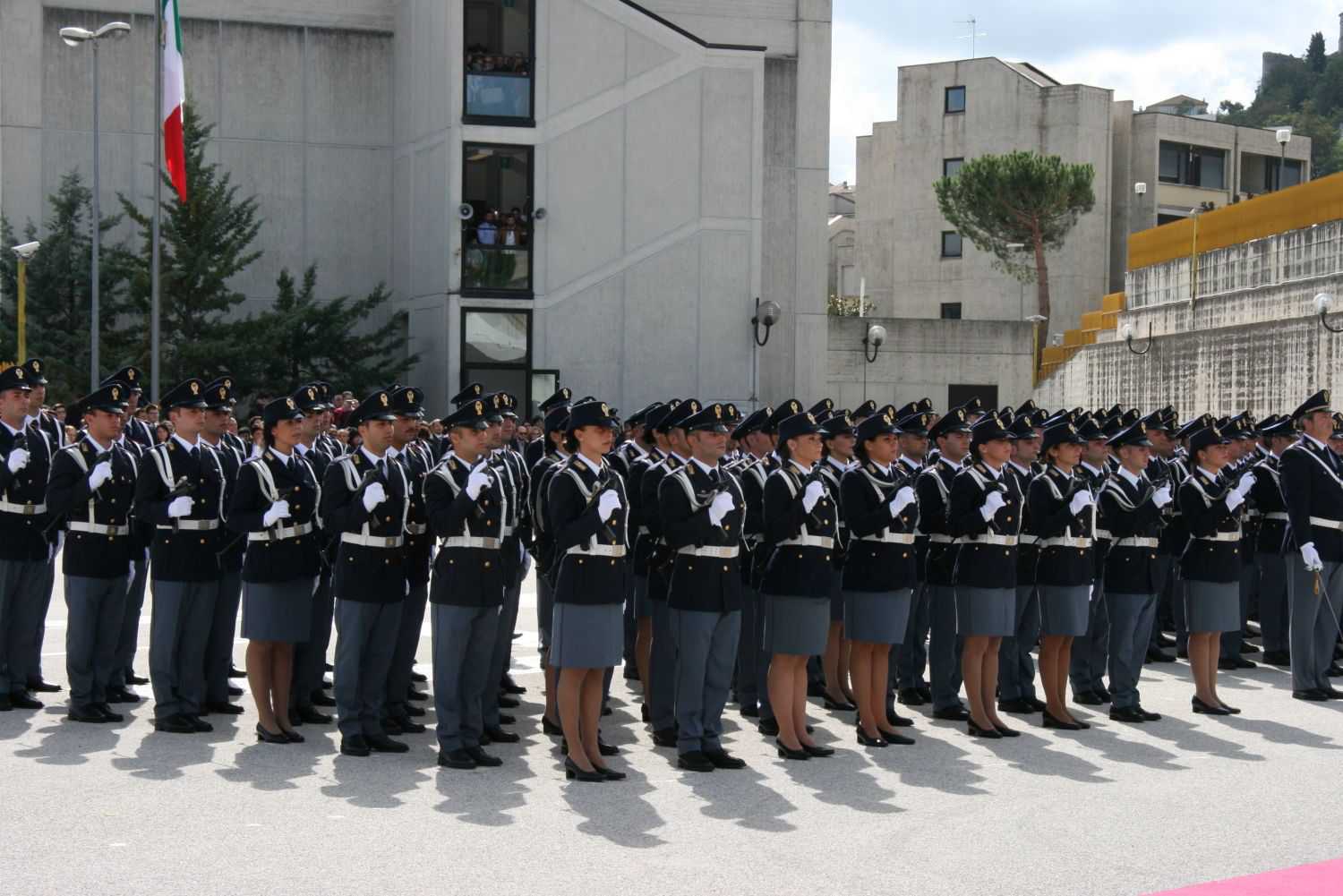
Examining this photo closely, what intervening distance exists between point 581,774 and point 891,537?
2.55 meters

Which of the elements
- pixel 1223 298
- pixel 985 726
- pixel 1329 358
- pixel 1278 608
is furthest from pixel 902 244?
pixel 985 726

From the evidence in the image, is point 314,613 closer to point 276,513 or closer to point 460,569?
point 276,513

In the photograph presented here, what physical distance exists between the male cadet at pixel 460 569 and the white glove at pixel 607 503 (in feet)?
2.24

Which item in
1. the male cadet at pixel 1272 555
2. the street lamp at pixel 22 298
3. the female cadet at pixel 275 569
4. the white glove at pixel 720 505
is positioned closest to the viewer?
the white glove at pixel 720 505

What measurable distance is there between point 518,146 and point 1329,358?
1342 cm

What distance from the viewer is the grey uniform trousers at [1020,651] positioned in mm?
11023

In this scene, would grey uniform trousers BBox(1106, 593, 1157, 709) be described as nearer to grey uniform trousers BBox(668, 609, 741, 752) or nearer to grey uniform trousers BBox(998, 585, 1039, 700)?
grey uniform trousers BBox(998, 585, 1039, 700)

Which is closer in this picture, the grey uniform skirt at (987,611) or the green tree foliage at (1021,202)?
the grey uniform skirt at (987,611)

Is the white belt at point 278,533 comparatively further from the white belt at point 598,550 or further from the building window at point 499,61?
the building window at point 499,61

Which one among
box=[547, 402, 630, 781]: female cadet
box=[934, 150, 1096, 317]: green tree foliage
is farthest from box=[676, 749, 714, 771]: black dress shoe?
box=[934, 150, 1096, 317]: green tree foliage

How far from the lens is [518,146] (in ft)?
88.1

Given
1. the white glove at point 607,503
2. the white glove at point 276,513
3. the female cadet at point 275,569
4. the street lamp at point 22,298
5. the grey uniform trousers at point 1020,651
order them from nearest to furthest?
the white glove at point 607,503 → the white glove at point 276,513 → the female cadet at point 275,569 → the grey uniform trousers at point 1020,651 → the street lamp at point 22,298

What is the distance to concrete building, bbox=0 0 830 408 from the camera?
88.2 ft

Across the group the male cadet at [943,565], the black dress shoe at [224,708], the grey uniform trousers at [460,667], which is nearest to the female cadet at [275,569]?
the black dress shoe at [224,708]
